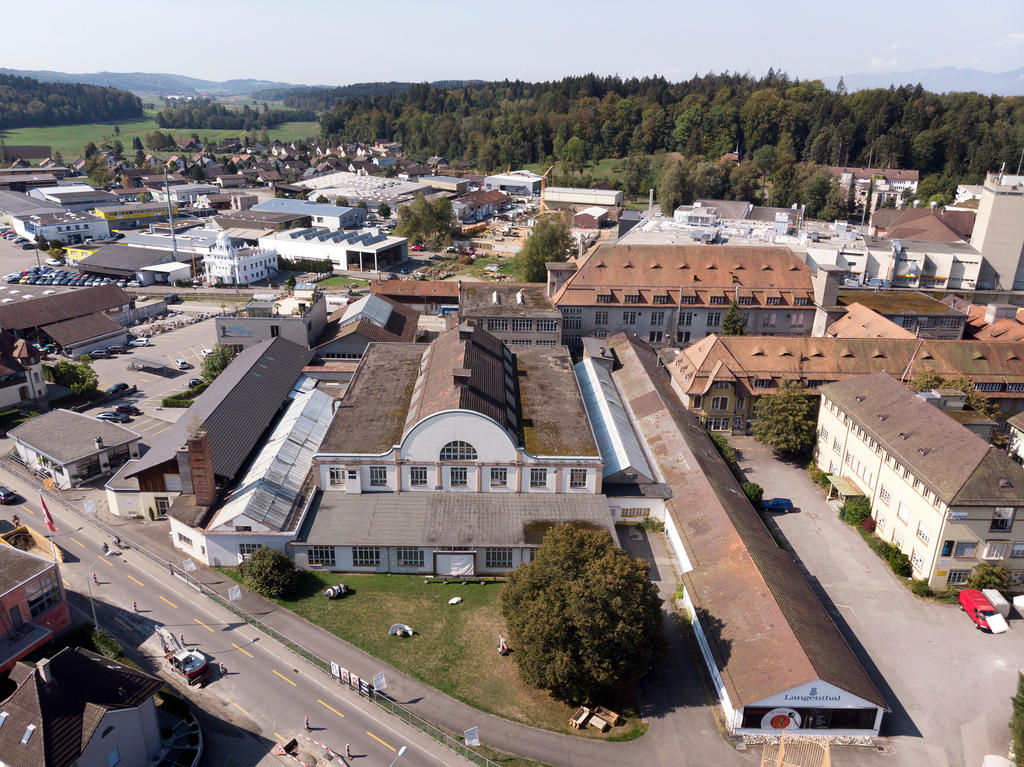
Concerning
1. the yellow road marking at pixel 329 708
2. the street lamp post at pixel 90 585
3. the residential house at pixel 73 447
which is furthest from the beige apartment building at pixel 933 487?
the residential house at pixel 73 447

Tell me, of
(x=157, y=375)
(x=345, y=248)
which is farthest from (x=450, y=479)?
(x=345, y=248)

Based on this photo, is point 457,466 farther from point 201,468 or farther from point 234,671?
point 234,671

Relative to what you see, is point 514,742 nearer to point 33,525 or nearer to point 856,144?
point 33,525

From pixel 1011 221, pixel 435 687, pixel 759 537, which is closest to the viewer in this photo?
pixel 435 687

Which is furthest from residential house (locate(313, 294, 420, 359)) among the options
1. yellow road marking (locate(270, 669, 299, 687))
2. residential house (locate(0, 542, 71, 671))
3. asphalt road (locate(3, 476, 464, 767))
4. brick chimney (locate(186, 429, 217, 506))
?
yellow road marking (locate(270, 669, 299, 687))

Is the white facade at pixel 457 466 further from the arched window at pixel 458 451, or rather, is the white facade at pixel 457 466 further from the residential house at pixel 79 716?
the residential house at pixel 79 716

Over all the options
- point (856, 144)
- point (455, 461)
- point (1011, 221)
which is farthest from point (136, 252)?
point (856, 144)
